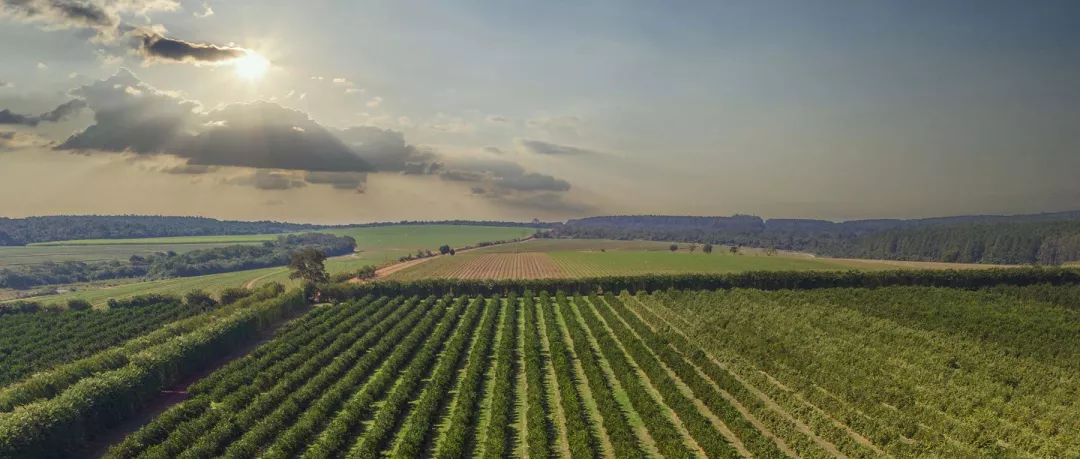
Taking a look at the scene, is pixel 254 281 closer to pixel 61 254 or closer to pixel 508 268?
pixel 508 268

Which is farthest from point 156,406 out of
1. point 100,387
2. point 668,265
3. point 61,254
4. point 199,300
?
point 61,254

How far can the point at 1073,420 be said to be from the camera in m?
33.1

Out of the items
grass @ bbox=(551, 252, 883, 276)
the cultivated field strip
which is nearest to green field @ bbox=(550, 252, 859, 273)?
grass @ bbox=(551, 252, 883, 276)

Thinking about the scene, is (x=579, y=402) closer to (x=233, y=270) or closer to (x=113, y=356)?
(x=113, y=356)

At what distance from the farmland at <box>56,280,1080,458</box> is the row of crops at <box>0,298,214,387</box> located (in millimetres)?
Answer: 22945

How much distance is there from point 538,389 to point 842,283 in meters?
82.1

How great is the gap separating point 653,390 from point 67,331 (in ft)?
263

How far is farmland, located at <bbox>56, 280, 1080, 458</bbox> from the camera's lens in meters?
31.0

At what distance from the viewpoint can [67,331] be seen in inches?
2557

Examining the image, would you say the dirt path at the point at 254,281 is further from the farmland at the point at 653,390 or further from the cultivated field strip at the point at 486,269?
the farmland at the point at 653,390

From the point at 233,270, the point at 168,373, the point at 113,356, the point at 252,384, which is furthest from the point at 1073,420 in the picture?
the point at 233,270

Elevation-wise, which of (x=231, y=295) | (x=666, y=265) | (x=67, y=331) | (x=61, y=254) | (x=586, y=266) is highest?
(x=666, y=265)

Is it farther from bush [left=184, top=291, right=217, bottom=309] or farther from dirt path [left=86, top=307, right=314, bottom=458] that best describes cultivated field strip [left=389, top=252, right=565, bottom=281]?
dirt path [left=86, top=307, right=314, bottom=458]

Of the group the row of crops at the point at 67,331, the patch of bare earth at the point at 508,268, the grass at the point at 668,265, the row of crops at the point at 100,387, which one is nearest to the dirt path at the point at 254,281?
the row of crops at the point at 67,331
